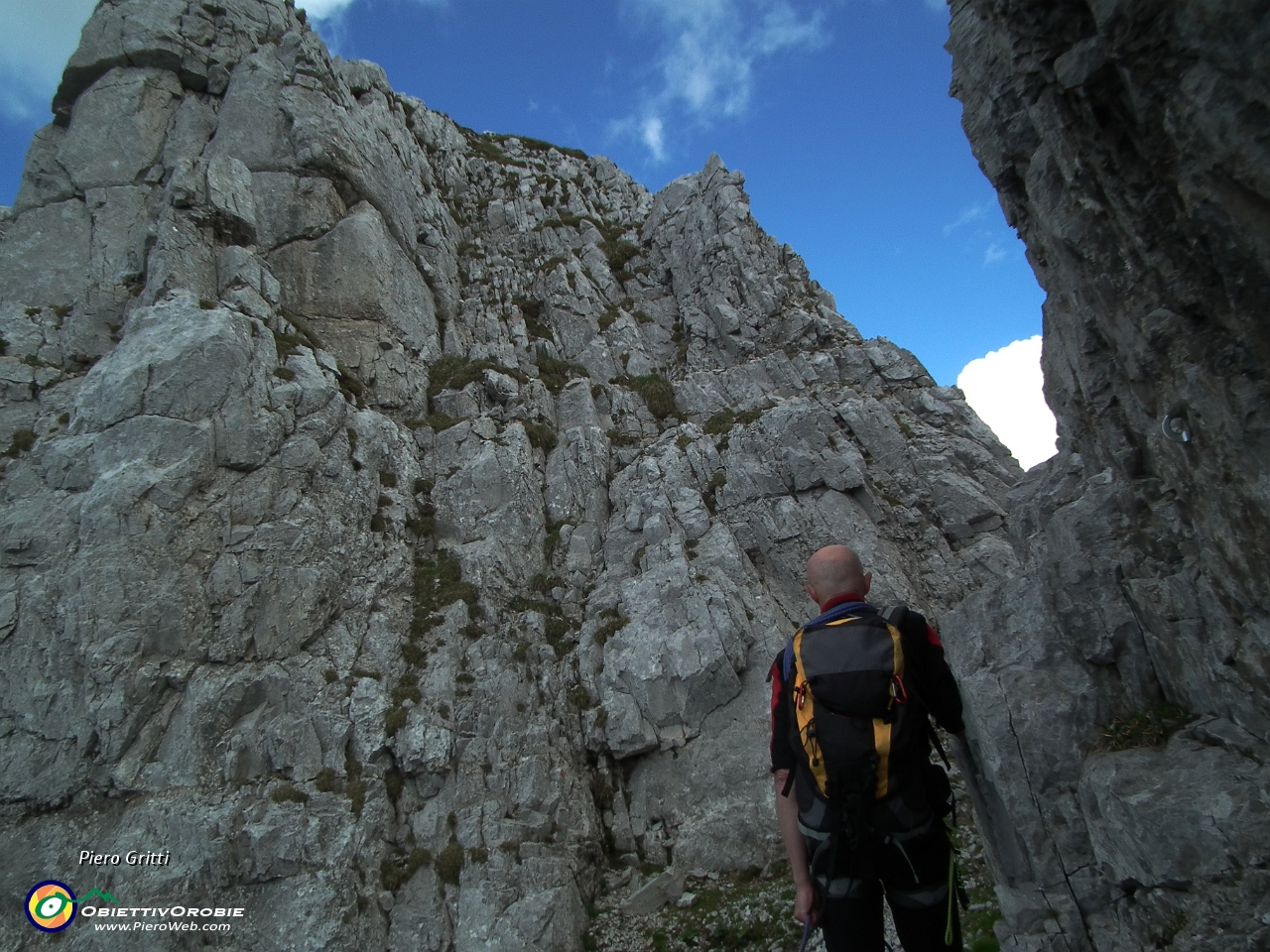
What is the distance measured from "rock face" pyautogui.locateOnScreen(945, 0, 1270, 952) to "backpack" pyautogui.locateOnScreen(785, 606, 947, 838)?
2558 mm

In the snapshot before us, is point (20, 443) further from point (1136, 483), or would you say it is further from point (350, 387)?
point (1136, 483)

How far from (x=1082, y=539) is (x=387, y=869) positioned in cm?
1687

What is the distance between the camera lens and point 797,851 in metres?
4.57

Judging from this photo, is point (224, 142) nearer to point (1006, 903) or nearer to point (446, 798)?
point (446, 798)

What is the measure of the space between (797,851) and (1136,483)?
541cm

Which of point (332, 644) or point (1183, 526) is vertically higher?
point (332, 644)

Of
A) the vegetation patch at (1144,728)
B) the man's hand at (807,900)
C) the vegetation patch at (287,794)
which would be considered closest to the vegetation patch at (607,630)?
the vegetation patch at (287,794)

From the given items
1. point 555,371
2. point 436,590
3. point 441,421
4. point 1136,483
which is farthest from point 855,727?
point 555,371

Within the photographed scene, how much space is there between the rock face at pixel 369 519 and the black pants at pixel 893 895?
252 cm

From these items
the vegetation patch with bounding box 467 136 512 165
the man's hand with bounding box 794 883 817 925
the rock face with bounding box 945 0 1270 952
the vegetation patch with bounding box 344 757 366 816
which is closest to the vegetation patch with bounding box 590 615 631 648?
the vegetation patch with bounding box 344 757 366 816

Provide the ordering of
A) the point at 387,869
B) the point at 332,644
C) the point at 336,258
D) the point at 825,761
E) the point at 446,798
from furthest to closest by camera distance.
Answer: the point at 336,258
the point at 332,644
the point at 446,798
the point at 387,869
the point at 825,761

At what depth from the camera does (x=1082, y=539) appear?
291 inches

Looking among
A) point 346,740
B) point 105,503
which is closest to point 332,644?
point 346,740

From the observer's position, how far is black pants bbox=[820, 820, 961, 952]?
426cm
